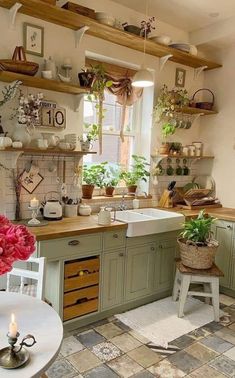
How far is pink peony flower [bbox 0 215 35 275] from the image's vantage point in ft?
3.68

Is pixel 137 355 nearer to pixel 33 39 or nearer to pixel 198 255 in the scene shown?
pixel 198 255

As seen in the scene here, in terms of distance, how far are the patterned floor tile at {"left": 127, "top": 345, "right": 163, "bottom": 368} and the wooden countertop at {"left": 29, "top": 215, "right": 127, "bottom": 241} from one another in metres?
0.94

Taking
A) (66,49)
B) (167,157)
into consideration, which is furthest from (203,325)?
(66,49)

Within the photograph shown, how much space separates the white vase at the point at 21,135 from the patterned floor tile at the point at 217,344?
2.14 meters

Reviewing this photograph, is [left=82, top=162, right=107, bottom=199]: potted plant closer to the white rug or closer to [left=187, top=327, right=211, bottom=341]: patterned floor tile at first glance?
the white rug

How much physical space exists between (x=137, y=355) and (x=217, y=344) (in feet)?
2.17

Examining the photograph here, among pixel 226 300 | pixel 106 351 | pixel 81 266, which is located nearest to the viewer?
pixel 106 351

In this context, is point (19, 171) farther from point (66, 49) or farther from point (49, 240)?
point (66, 49)

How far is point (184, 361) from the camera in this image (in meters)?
2.26

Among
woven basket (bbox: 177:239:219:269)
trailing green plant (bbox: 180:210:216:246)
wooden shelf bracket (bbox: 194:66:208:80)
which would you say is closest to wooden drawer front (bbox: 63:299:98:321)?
woven basket (bbox: 177:239:219:269)

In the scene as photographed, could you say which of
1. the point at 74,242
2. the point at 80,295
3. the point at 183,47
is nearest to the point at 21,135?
the point at 74,242

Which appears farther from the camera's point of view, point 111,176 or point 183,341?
point 111,176

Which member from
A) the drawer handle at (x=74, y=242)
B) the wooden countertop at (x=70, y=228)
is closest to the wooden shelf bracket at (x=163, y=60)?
the wooden countertop at (x=70, y=228)

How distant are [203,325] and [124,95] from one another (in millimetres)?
2446
